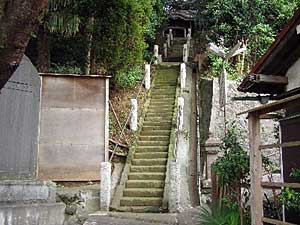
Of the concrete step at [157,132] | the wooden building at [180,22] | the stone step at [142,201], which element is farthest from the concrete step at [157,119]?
the wooden building at [180,22]

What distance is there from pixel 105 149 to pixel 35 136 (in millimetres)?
4555

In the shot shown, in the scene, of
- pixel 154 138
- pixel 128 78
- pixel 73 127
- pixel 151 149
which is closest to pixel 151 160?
pixel 151 149

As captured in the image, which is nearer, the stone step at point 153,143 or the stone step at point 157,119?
the stone step at point 153,143

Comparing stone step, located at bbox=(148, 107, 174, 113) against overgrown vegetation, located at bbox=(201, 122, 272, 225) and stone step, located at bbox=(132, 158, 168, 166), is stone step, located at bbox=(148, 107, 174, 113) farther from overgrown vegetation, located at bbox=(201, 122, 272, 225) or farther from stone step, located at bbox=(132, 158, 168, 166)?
overgrown vegetation, located at bbox=(201, 122, 272, 225)

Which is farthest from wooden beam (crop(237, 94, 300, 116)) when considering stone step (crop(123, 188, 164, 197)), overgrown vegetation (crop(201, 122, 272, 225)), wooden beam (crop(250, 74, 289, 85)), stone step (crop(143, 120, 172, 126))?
stone step (crop(143, 120, 172, 126))

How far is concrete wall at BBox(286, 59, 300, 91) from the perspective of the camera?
6.71 m

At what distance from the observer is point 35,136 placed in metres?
7.10

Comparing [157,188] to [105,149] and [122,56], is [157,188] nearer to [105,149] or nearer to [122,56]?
[105,149]

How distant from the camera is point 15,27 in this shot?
4.27m

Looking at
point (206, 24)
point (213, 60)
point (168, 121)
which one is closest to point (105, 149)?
point (168, 121)

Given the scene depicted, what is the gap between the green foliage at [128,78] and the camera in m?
16.7

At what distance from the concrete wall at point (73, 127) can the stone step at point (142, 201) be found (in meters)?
1.37

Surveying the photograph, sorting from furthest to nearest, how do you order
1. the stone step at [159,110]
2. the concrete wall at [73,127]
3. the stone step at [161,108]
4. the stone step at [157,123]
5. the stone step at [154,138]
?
1. the stone step at [161,108]
2. the stone step at [159,110]
3. the stone step at [157,123]
4. the stone step at [154,138]
5. the concrete wall at [73,127]

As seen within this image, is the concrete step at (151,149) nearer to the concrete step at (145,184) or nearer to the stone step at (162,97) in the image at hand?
the concrete step at (145,184)
